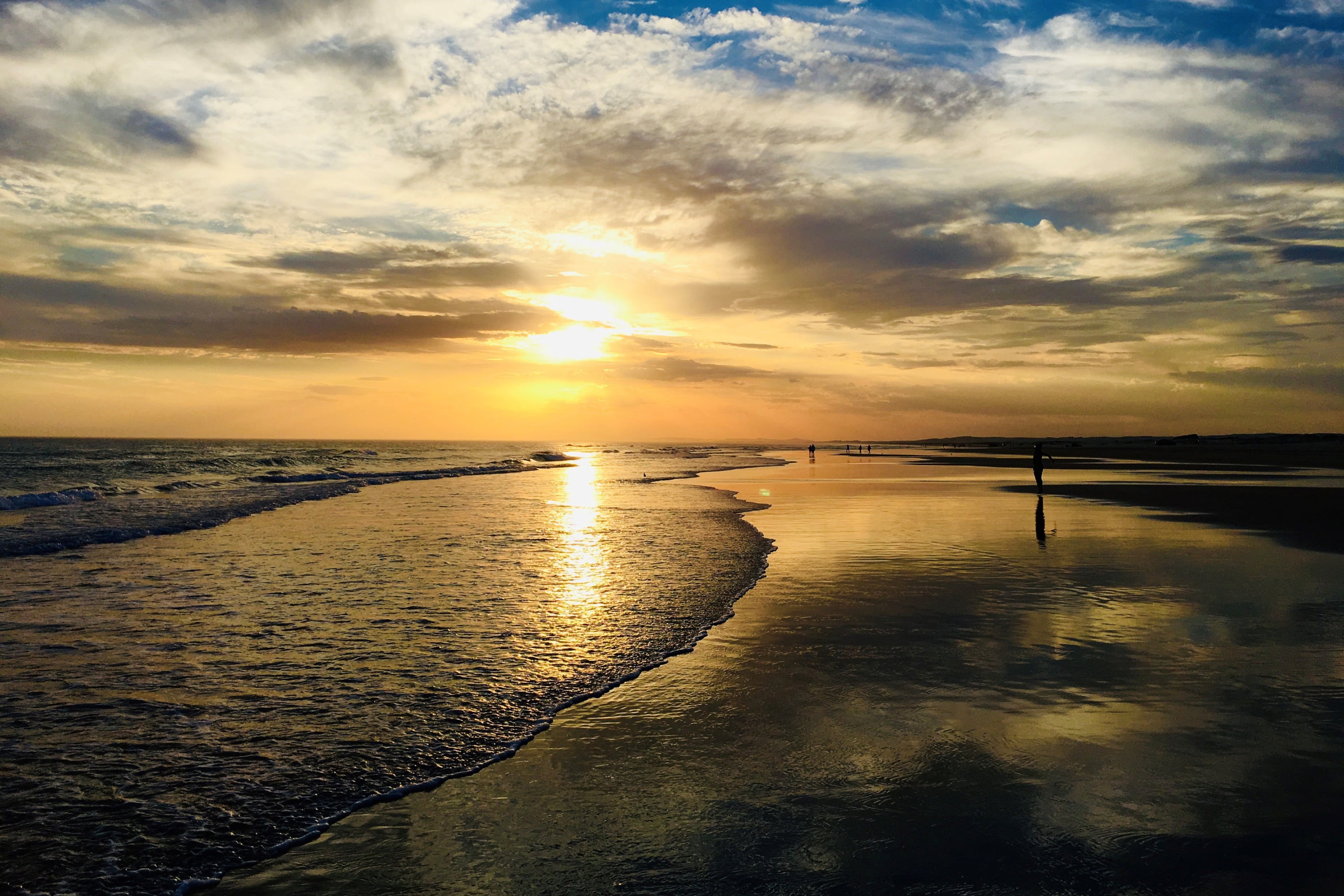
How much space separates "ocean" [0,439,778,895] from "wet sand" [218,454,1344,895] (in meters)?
0.70

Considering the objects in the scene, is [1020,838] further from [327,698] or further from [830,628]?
[327,698]

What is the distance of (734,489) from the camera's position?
41.3 meters

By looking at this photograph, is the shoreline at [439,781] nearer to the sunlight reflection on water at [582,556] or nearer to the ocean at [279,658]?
the ocean at [279,658]

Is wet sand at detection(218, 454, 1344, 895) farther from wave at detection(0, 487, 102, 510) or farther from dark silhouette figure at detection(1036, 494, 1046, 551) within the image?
wave at detection(0, 487, 102, 510)

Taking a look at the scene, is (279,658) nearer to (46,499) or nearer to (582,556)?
(582,556)

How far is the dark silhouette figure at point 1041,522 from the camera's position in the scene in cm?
1930

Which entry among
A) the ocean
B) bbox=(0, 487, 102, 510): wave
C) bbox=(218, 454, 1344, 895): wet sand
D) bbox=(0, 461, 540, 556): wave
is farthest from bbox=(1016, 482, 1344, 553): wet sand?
bbox=(0, 487, 102, 510): wave

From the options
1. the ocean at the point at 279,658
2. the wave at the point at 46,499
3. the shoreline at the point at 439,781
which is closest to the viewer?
the shoreline at the point at 439,781

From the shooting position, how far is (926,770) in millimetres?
6156

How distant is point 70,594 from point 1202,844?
17061 millimetres

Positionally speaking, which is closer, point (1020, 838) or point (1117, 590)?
point (1020, 838)

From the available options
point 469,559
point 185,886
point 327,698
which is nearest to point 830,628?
point 327,698

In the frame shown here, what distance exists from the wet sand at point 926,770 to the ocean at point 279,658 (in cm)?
70

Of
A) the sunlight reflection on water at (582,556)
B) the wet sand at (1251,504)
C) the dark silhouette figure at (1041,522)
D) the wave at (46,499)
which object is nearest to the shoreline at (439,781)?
the sunlight reflection on water at (582,556)
